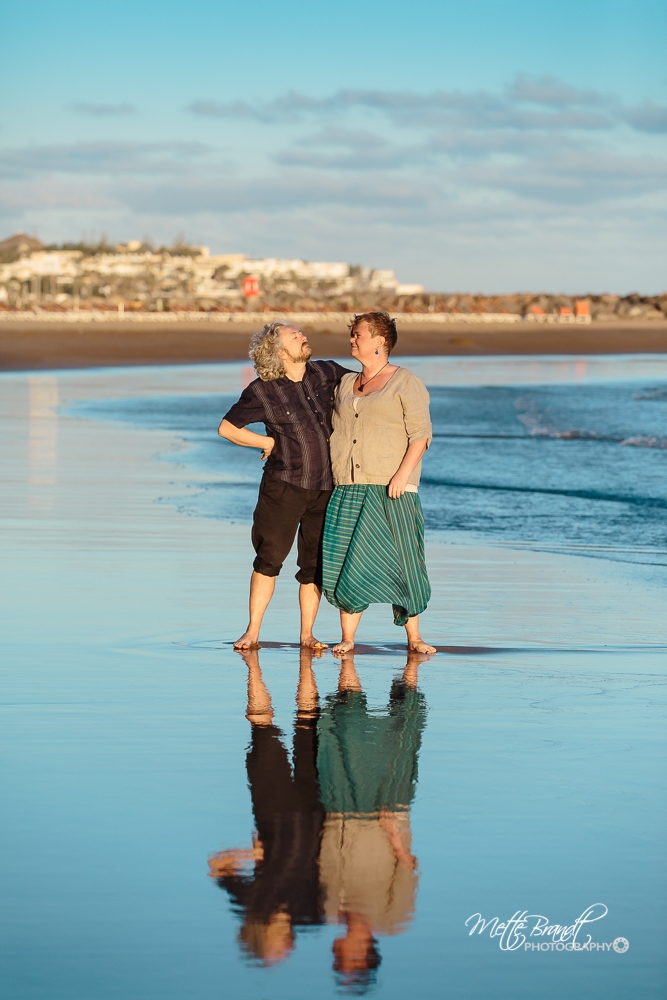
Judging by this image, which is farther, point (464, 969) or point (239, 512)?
point (239, 512)

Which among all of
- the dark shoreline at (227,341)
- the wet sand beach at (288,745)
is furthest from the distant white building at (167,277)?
the wet sand beach at (288,745)

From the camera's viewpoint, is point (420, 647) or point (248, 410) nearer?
point (420, 647)

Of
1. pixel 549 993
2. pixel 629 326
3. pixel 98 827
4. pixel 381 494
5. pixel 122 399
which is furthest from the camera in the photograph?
pixel 629 326

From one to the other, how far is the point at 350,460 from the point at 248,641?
0.89 meters

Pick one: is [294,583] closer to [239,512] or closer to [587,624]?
[587,624]

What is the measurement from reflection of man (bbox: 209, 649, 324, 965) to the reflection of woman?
1271 mm

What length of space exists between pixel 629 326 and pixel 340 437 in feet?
242

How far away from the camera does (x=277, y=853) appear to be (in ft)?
12.1

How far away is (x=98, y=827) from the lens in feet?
12.5

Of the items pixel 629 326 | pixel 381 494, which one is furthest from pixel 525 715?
pixel 629 326

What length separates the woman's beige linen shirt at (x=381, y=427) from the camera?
6086 millimetres

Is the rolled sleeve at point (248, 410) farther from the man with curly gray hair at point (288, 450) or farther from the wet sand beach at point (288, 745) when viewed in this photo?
the wet sand beach at point (288, 745)
